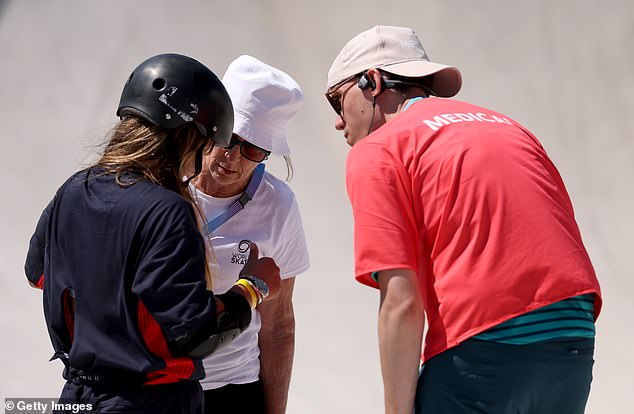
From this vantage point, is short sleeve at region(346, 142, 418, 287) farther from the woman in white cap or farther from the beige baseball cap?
the woman in white cap

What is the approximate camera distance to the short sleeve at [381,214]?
1.75m

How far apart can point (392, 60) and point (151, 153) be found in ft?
2.23

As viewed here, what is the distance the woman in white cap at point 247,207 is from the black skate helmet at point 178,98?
0.69 meters

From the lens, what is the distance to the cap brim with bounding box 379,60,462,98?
2021 mm

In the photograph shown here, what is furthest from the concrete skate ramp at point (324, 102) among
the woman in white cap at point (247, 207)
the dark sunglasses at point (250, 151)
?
the dark sunglasses at point (250, 151)

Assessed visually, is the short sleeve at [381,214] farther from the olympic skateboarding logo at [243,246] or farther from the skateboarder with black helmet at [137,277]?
the olympic skateboarding logo at [243,246]

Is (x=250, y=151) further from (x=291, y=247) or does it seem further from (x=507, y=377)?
(x=507, y=377)

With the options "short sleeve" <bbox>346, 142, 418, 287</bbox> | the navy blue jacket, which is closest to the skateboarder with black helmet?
the navy blue jacket

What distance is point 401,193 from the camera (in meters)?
1.79

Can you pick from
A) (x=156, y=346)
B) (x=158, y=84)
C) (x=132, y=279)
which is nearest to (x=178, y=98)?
(x=158, y=84)

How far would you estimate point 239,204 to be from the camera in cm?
274

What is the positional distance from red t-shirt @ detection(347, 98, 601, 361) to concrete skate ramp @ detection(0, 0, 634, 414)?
10.1 feet

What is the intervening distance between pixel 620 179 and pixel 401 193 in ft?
14.8

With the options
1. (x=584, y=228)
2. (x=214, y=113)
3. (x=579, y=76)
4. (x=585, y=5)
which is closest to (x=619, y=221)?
(x=584, y=228)
